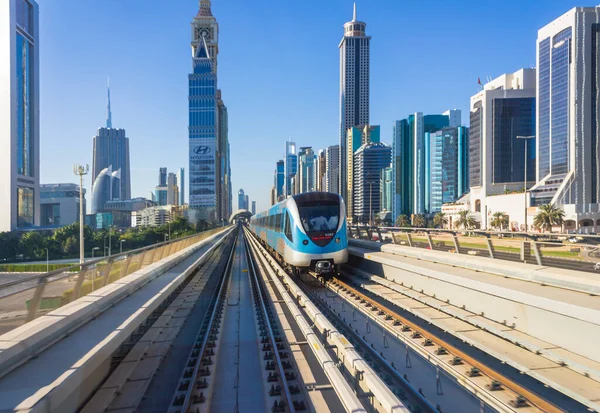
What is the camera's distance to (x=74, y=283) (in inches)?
265

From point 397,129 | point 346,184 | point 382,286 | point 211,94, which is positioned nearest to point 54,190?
point 211,94

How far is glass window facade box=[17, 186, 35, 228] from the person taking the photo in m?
104

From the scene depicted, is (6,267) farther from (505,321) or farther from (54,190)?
(54,190)

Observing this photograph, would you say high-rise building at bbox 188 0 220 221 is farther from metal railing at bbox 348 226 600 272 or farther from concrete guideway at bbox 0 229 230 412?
concrete guideway at bbox 0 229 230 412

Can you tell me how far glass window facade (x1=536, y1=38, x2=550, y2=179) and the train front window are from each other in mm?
80217

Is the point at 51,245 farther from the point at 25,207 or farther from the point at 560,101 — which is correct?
the point at 560,101

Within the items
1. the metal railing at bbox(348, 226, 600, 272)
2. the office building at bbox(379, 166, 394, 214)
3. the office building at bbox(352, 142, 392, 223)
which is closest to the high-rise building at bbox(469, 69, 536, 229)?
the office building at bbox(379, 166, 394, 214)

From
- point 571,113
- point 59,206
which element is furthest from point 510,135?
point 59,206

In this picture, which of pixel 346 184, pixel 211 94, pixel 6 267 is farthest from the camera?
pixel 346 184

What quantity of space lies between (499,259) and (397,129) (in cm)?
15672

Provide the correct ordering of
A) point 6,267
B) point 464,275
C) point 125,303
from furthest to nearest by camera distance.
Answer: point 6,267, point 464,275, point 125,303

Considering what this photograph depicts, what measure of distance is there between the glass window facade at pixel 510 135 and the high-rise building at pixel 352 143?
6412 centimetres

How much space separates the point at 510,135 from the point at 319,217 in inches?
3862

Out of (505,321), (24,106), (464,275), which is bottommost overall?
(505,321)
